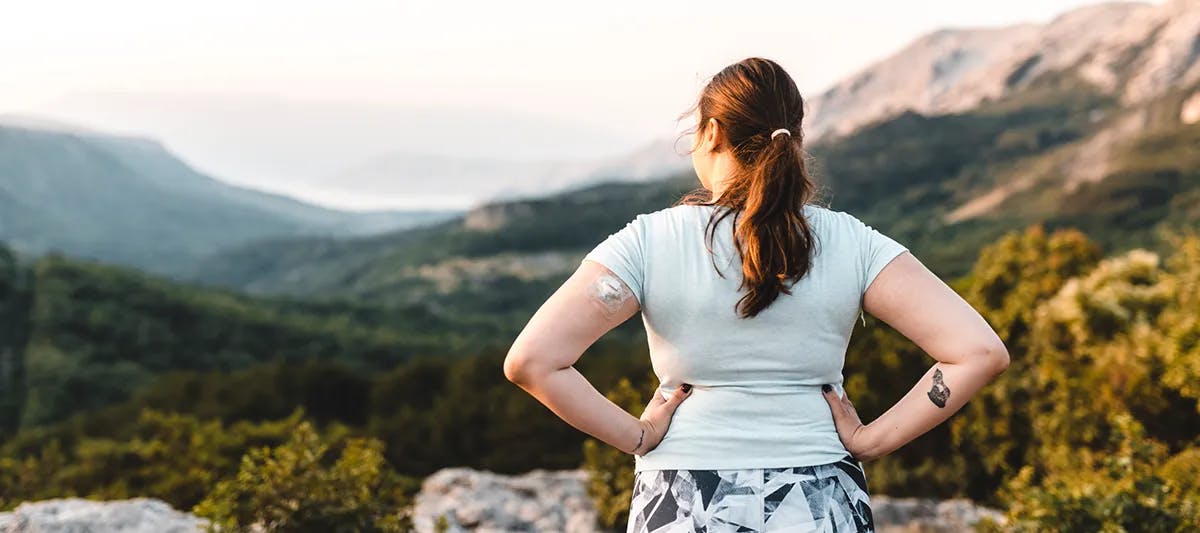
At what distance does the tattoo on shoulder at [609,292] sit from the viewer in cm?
202

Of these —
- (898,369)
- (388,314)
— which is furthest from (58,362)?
(898,369)

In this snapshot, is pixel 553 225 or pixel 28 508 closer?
pixel 28 508

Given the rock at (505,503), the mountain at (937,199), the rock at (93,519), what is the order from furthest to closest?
the mountain at (937,199) → the rock at (505,503) → the rock at (93,519)

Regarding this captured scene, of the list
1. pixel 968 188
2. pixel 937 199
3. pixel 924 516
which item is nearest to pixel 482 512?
pixel 924 516

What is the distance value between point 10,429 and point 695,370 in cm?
6171

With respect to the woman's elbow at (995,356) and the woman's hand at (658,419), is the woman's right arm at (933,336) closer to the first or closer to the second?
the woman's elbow at (995,356)

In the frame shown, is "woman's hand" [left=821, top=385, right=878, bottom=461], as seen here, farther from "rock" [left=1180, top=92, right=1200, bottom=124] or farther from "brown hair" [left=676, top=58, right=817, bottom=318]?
"rock" [left=1180, top=92, right=1200, bottom=124]

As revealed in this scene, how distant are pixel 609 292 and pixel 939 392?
0.82m

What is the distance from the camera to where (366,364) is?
211 ft

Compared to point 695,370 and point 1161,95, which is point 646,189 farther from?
point 695,370

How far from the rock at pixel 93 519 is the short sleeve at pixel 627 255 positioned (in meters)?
4.11

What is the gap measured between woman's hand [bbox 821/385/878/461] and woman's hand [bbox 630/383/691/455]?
339mm

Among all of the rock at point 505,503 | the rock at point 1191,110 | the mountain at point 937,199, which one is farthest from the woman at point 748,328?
the rock at point 1191,110

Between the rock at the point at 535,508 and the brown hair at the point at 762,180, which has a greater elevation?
the brown hair at the point at 762,180
